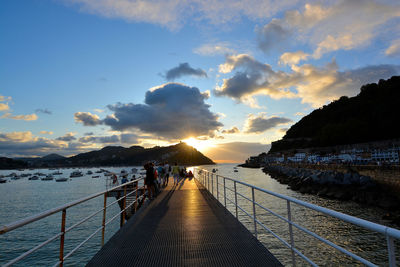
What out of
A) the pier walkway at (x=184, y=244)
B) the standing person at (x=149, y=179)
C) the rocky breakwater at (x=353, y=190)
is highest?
the standing person at (x=149, y=179)

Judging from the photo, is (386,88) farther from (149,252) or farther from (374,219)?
(149,252)

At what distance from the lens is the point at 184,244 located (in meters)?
4.46

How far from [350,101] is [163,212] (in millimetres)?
118241

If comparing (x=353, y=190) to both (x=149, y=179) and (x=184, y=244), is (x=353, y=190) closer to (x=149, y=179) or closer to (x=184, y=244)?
(x=149, y=179)

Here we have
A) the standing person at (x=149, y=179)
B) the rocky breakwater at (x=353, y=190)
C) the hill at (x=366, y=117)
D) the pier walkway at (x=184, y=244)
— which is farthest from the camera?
the hill at (x=366, y=117)

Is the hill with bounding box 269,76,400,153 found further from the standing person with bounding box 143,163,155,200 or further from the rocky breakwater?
the standing person with bounding box 143,163,155,200

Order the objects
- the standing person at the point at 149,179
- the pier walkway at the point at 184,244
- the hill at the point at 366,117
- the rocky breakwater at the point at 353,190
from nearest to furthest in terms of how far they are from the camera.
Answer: the pier walkway at the point at 184,244
the standing person at the point at 149,179
the rocky breakwater at the point at 353,190
the hill at the point at 366,117

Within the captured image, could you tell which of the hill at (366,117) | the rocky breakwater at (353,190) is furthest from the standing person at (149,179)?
the hill at (366,117)

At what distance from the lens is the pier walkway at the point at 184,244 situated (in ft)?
11.9

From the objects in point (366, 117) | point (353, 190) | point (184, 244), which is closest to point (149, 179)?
point (184, 244)

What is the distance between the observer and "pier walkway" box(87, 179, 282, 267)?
3.63 meters

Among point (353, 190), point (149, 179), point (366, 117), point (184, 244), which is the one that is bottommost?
point (353, 190)

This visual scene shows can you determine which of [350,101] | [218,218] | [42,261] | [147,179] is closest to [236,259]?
[218,218]

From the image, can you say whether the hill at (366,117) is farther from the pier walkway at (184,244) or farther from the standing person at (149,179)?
the pier walkway at (184,244)
